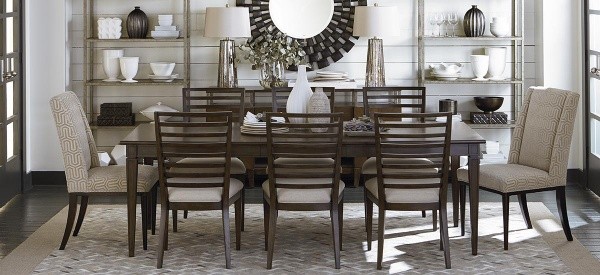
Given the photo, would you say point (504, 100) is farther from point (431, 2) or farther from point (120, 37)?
point (120, 37)

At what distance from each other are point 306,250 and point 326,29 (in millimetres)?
2777

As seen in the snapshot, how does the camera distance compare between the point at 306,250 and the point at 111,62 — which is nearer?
the point at 306,250

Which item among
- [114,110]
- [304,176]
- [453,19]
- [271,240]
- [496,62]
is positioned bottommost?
[271,240]

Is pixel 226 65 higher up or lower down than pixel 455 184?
higher up

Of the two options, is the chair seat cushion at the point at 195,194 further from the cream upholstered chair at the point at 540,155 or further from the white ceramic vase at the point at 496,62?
the white ceramic vase at the point at 496,62

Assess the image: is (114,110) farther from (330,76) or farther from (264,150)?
(264,150)

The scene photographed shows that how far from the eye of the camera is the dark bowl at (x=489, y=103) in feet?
26.9

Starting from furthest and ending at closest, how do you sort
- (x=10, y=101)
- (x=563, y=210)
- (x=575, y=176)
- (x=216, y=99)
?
(x=575, y=176)
(x=10, y=101)
(x=216, y=99)
(x=563, y=210)

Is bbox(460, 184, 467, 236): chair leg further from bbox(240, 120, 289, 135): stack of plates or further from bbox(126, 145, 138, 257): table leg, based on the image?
bbox(126, 145, 138, 257): table leg

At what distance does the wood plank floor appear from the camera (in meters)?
6.39

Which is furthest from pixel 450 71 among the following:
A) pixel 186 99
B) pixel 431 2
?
pixel 186 99

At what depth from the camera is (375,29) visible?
784cm

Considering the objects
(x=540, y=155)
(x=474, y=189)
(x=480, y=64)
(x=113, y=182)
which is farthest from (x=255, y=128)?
(x=480, y=64)

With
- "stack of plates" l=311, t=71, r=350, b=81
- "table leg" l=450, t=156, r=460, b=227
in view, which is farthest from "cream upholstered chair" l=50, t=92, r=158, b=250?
"stack of plates" l=311, t=71, r=350, b=81
